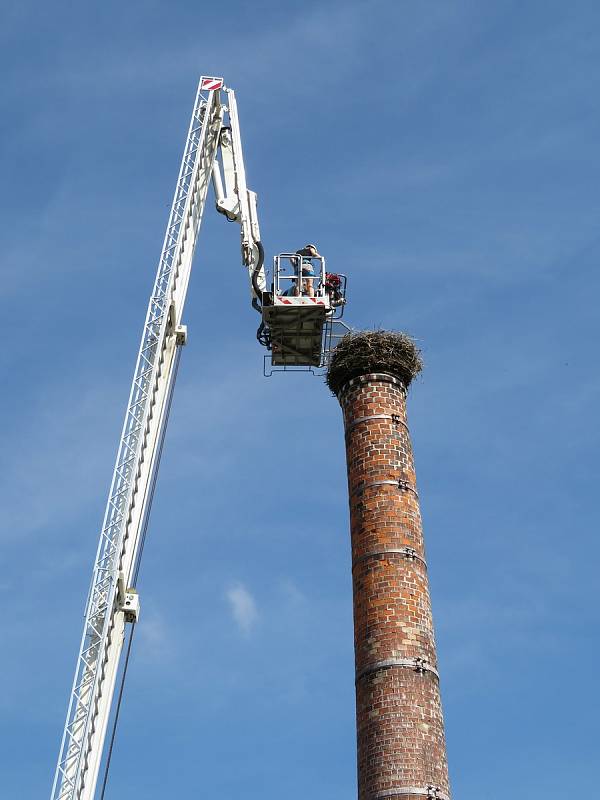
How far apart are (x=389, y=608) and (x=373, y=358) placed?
18.4 feet

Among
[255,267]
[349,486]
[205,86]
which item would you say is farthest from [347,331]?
[205,86]

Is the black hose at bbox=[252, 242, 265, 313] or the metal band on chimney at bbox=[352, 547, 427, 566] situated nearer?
the metal band on chimney at bbox=[352, 547, 427, 566]

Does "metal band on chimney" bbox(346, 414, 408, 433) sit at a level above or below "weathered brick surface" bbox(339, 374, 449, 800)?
above

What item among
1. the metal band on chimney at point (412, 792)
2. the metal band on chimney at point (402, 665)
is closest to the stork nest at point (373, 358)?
the metal band on chimney at point (402, 665)

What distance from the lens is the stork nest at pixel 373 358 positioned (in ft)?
83.8

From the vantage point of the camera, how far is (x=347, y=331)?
1134 inches

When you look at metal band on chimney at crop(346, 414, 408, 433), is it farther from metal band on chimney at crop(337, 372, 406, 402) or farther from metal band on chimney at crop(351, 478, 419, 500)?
metal band on chimney at crop(351, 478, 419, 500)

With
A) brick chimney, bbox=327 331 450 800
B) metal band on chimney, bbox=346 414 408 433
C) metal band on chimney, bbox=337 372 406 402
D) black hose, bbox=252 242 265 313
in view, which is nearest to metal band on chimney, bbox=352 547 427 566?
brick chimney, bbox=327 331 450 800

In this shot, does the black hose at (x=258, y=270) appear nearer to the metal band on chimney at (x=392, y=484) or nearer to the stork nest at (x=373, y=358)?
the stork nest at (x=373, y=358)

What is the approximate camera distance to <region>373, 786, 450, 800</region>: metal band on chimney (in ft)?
66.7

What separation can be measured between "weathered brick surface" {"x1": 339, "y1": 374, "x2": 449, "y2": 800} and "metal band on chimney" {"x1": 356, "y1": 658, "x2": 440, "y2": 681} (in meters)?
0.02

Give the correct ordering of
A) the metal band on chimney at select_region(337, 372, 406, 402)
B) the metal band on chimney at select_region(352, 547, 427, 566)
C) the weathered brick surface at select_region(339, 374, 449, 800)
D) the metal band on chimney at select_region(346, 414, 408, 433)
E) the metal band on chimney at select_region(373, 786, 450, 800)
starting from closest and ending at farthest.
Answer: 1. the metal band on chimney at select_region(373, 786, 450, 800)
2. the weathered brick surface at select_region(339, 374, 449, 800)
3. the metal band on chimney at select_region(352, 547, 427, 566)
4. the metal band on chimney at select_region(346, 414, 408, 433)
5. the metal band on chimney at select_region(337, 372, 406, 402)

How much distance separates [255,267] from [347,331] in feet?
11.1

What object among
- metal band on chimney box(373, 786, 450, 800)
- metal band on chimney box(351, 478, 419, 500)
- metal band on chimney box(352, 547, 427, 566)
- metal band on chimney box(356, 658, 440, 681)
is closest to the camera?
metal band on chimney box(373, 786, 450, 800)
